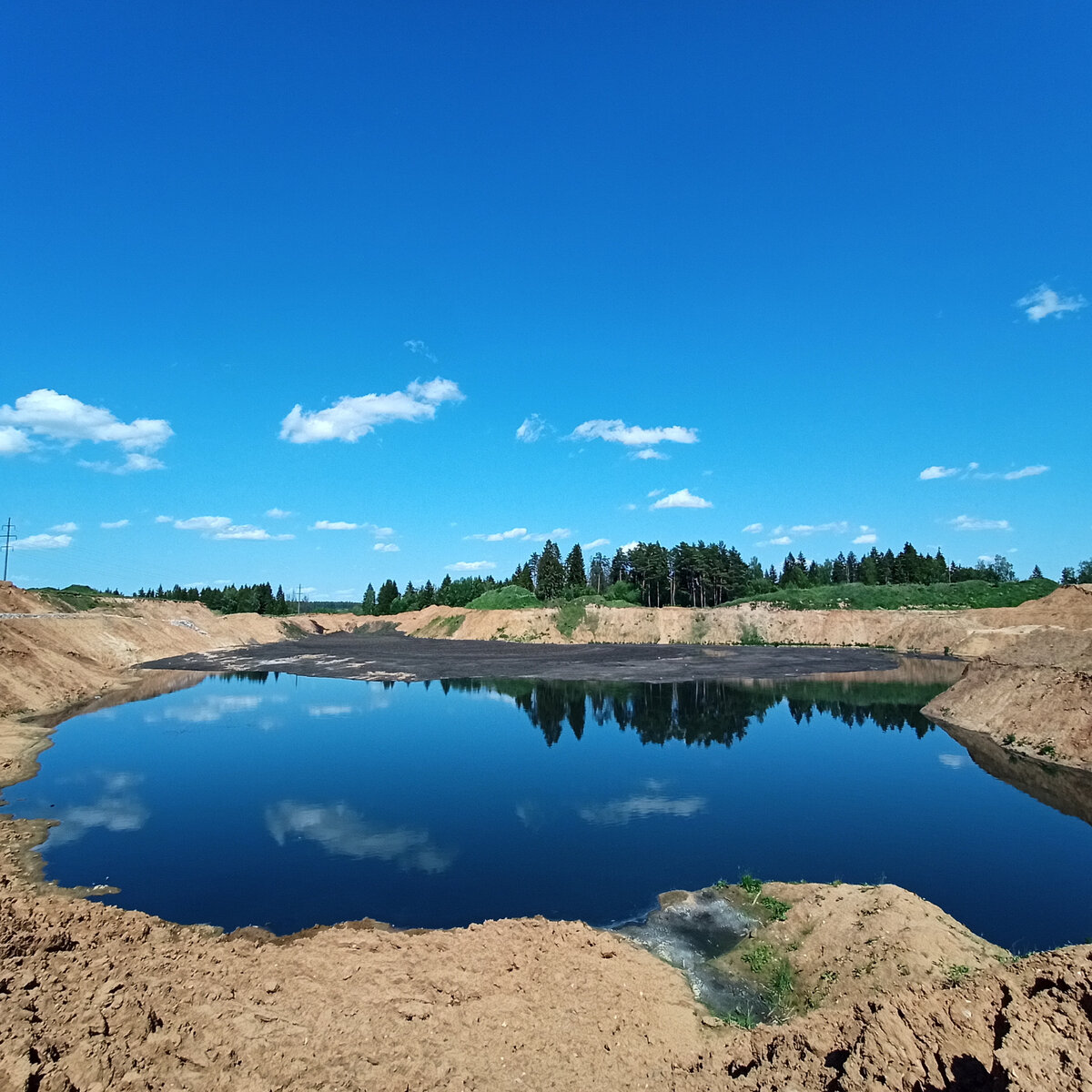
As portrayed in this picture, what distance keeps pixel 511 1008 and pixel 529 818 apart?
1071 cm

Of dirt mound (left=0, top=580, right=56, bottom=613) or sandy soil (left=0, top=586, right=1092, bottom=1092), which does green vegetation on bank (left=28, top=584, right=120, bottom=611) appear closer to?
dirt mound (left=0, top=580, right=56, bottom=613)

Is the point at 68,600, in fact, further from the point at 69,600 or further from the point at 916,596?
the point at 916,596

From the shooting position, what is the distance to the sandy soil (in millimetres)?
7652

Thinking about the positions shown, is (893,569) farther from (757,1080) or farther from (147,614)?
(757,1080)

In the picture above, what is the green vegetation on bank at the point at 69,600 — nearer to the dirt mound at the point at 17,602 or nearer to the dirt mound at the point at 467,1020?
the dirt mound at the point at 17,602

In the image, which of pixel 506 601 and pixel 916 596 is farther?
pixel 506 601

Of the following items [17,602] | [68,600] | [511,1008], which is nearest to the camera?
[511,1008]

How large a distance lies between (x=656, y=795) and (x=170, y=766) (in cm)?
2100

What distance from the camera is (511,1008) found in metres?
10.3

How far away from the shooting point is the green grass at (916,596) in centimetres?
9569

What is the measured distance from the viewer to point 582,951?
12.1 meters

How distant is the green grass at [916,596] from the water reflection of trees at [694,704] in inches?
1760

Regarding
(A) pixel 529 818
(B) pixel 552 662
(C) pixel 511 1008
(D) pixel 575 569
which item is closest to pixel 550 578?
(D) pixel 575 569

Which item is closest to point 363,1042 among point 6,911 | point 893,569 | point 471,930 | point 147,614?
point 471,930
